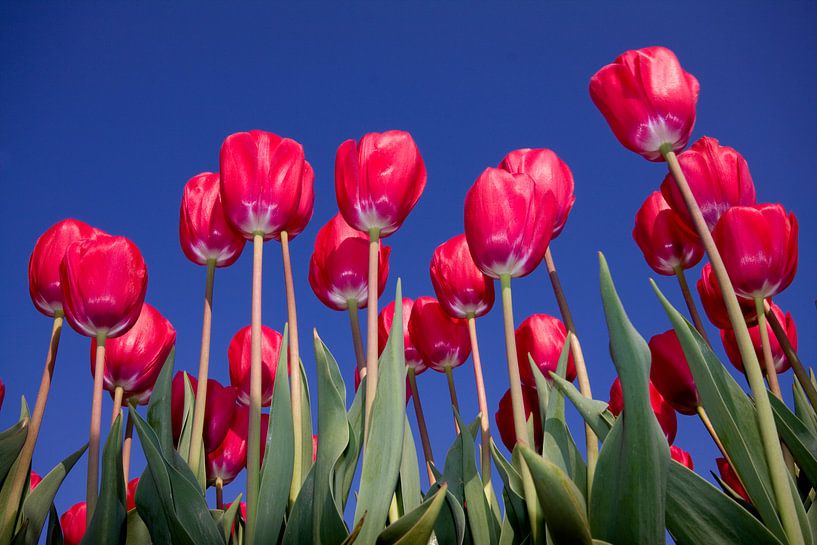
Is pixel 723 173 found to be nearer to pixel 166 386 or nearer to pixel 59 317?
pixel 166 386

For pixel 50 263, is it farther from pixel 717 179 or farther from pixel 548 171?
pixel 717 179

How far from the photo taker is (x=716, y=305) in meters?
1.37

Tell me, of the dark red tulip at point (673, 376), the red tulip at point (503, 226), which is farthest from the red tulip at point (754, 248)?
the red tulip at point (503, 226)

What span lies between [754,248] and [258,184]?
80 cm

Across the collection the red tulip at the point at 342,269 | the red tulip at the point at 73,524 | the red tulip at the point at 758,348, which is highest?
the red tulip at the point at 342,269

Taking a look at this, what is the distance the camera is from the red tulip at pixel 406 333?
4.78ft

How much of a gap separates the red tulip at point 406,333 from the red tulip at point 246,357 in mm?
212

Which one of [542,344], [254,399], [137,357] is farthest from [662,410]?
[137,357]

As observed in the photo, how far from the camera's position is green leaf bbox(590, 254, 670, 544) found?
691 millimetres

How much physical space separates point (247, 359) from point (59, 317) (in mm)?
381

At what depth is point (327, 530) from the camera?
2.73ft

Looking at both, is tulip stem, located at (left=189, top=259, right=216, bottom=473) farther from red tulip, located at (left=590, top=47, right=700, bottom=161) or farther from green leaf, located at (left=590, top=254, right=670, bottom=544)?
red tulip, located at (left=590, top=47, right=700, bottom=161)

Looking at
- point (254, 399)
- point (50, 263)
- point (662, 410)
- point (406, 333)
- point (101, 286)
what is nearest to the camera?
point (254, 399)

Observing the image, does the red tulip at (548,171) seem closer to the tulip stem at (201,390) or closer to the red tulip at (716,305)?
the red tulip at (716,305)
